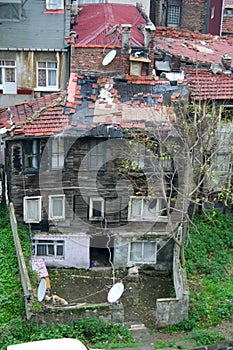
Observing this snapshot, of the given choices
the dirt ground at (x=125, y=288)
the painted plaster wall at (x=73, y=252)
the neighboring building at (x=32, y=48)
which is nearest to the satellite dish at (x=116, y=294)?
the dirt ground at (x=125, y=288)

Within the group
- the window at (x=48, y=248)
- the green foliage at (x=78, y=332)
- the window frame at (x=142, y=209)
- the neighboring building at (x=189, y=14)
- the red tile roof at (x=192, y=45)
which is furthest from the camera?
the neighboring building at (x=189, y=14)

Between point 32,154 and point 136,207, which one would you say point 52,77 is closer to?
point 32,154

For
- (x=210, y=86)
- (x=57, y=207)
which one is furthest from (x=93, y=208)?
(x=210, y=86)

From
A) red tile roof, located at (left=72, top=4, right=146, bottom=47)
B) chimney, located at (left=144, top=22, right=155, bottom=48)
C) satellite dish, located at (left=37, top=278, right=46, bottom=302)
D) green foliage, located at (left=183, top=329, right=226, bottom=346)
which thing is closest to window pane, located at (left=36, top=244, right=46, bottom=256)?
satellite dish, located at (left=37, top=278, right=46, bottom=302)

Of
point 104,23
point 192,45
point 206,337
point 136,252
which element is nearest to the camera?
point 206,337

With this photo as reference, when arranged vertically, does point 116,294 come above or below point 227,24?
below

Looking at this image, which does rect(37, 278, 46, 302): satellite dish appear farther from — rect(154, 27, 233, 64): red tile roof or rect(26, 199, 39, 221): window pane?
rect(154, 27, 233, 64): red tile roof

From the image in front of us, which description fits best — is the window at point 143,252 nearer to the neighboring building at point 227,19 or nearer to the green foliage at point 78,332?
the green foliage at point 78,332
